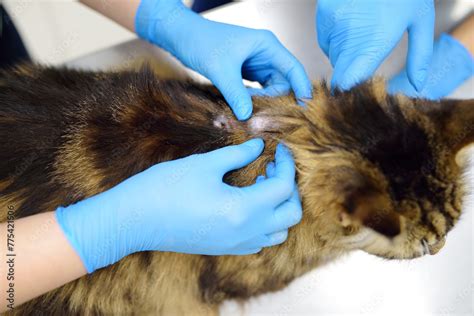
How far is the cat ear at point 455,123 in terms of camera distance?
3.32ft

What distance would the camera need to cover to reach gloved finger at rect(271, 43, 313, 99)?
1266 millimetres

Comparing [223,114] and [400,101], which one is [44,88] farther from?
[400,101]

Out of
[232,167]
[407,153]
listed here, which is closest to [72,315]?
[232,167]

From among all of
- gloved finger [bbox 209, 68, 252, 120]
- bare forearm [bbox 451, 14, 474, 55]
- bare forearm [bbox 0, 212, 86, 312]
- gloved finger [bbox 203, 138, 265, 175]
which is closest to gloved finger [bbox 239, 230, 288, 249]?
gloved finger [bbox 203, 138, 265, 175]

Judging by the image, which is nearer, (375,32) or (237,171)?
(237,171)

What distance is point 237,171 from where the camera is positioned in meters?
1.15

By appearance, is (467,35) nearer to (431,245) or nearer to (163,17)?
(431,245)

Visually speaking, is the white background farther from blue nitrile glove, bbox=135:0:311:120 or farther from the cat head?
the cat head

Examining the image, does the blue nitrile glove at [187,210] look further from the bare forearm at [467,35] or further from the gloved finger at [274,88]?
the bare forearm at [467,35]

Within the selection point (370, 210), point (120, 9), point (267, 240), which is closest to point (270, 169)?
point (267, 240)

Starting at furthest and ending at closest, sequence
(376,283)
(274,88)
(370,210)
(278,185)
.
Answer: (376,283) → (274,88) → (278,185) → (370,210)

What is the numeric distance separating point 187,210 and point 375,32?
917 mm

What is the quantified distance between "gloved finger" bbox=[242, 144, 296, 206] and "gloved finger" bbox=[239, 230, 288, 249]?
0.10m

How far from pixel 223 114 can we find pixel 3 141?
0.61 meters
